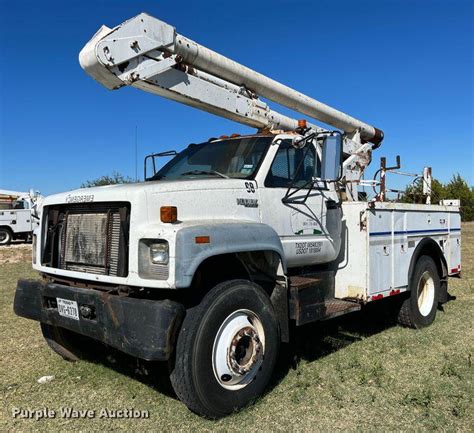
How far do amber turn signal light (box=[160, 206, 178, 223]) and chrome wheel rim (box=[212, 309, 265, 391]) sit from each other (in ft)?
3.10

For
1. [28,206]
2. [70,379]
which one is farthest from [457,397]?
[28,206]

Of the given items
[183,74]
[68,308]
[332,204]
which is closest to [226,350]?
[68,308]

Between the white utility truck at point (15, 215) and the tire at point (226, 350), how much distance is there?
69.2ft

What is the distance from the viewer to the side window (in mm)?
4870

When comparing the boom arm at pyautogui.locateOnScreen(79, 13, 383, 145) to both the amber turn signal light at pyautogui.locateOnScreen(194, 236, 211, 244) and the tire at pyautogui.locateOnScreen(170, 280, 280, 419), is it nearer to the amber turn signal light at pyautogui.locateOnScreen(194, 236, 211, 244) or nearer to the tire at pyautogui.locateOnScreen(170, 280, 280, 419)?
the amber turn signal light at pyautogui.locateOnScreen(194, 236, 211, 244)

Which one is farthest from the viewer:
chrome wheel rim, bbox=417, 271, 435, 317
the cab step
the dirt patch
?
the dirt patch

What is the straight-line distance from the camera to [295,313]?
14.6 ft

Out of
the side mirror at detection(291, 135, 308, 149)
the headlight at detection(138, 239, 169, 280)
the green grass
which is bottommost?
the green grass

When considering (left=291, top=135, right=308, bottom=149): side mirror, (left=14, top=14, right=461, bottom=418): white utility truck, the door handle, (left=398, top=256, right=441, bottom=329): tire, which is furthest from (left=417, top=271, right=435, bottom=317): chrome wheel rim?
(left=291, top=135, right=308, bottom=149): side mirror

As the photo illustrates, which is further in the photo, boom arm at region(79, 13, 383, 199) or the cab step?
boom arm at region(79, 13, 383, 199)

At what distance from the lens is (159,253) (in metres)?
3.58

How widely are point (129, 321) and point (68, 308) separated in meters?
0.80

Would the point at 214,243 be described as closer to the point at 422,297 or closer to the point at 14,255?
the point at 422,297

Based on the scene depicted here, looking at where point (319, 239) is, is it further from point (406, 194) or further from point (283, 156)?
point (406, 194)
